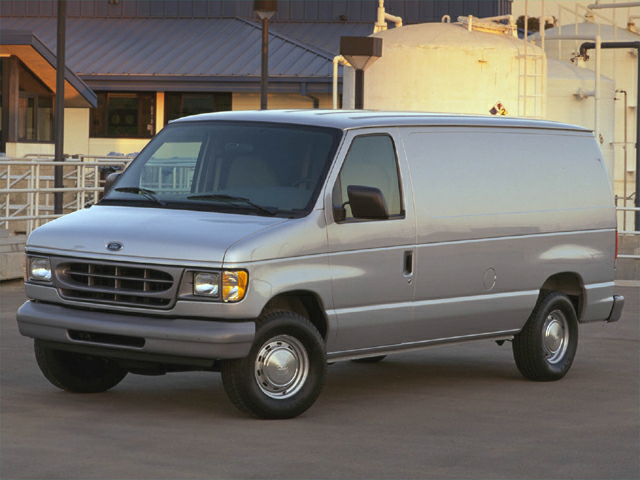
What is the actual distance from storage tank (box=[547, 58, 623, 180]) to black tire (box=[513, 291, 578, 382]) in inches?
883

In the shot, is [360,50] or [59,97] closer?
[360,50]

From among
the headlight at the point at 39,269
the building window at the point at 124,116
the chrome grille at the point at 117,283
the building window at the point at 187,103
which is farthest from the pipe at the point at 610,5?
the chrome grille at the point at 117,283

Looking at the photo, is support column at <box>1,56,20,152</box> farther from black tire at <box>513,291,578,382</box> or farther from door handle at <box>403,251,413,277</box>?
door handle at <box>403,251,413,277</box>

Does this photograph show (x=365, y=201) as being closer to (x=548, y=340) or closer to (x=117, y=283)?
(x=117, y=283)

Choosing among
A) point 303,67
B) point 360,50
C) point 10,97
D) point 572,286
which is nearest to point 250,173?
point 572,286

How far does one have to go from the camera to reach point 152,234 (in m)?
7.77

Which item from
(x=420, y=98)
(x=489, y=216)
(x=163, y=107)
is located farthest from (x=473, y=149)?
(x=163, y=107)

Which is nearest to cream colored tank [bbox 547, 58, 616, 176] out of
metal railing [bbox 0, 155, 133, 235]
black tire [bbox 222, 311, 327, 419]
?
metal railing [bbox 0, 155, 133, 235]

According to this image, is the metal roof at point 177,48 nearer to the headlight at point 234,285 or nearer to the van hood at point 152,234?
the van hood at point 152,234

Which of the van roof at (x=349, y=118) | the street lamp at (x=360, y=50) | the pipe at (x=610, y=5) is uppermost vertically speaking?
the pipe at (x=610, y=5)

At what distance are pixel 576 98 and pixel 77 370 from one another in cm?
2571

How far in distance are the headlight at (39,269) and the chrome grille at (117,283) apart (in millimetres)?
111

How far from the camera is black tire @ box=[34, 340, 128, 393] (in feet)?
28.0

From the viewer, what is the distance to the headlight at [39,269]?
814cm
